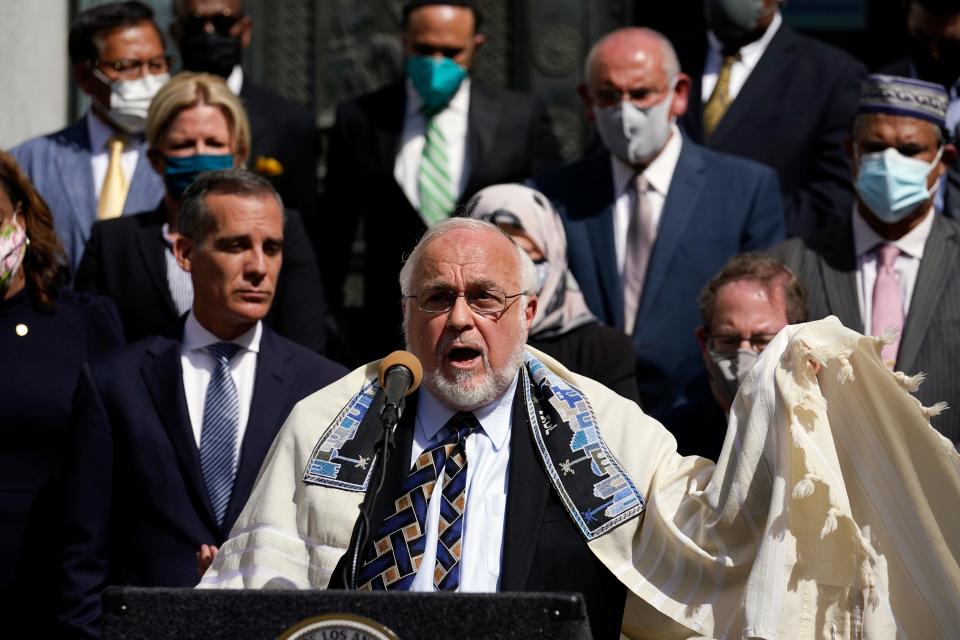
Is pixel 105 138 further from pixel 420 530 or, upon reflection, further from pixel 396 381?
pixel 396 381

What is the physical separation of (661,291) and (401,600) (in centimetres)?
354

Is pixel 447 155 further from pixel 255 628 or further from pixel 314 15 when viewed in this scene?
pixel 255 628

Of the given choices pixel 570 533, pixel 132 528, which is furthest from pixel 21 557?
pixel 570 533

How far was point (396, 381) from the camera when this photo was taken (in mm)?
4363

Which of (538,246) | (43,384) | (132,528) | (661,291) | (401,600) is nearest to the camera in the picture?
(401,600)

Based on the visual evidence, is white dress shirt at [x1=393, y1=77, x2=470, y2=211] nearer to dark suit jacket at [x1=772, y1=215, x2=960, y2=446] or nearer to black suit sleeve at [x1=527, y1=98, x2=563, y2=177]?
black suit sleeve at [x1=527, y1=98, x2=563, y2=177]

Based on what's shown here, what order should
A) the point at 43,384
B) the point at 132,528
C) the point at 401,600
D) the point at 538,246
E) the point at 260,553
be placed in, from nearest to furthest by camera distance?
the point at 401,600 < the point at 260,553 < the point at 132,528 < the point at 43,384 < the point at 538,246

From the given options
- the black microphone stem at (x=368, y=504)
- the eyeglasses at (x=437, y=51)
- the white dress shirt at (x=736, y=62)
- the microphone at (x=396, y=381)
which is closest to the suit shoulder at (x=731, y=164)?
the white dress shirt at (x=736, y=62)

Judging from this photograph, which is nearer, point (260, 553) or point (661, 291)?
point (260, 553)

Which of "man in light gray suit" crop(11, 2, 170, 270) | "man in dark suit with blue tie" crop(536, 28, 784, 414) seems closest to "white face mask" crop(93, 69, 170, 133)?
"man in light gray suit" crop(11, 2, 170, 270)

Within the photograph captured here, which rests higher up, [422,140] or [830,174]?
[830,174]

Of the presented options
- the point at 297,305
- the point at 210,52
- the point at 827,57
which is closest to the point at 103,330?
the point at 297,305

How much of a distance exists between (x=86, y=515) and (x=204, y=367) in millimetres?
648

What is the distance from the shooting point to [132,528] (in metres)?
5.73
